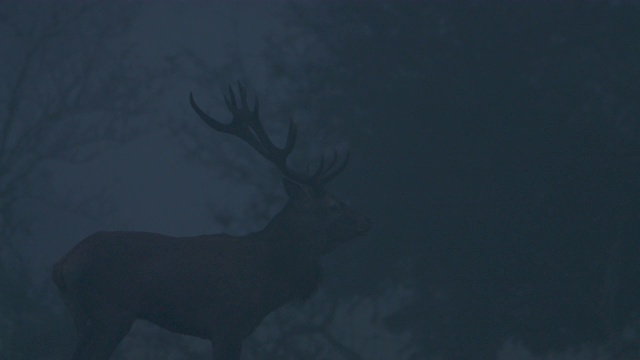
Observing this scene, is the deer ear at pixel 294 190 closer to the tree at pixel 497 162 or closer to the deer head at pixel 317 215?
the deer head at pixel 317 215

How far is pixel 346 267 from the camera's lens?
11352mm

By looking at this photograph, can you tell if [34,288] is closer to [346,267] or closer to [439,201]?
[346,267]

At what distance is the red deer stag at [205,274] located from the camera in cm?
701

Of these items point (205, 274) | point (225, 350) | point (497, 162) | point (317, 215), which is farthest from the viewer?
point (497, 162)

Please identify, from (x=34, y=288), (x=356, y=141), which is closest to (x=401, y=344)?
(x=356, y=141)

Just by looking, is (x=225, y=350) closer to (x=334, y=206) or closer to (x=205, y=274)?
(x=205, y=274)

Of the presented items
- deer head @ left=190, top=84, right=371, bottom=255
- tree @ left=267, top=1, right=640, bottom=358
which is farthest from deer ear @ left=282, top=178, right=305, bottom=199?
tree @ left=267, top=1, right=640, bottom=358

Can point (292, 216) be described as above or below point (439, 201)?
above

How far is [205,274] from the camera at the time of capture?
24.1 ft

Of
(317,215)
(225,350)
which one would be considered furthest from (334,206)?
(225,350)

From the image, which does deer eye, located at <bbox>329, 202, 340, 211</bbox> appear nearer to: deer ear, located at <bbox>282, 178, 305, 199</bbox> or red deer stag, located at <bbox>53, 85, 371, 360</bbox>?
red deer stag, located at <bbox>53, 85, 371, 360</bbox>

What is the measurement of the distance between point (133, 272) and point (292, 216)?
1.39 meters

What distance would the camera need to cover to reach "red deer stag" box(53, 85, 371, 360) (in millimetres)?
7012

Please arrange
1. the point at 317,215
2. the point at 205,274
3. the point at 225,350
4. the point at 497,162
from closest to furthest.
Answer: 1. the point at 225,350
2. the point at 205,274
3. the point at 317,215
4. the point at 497,162
